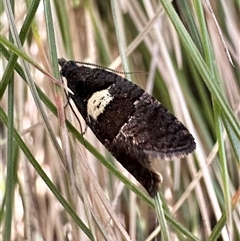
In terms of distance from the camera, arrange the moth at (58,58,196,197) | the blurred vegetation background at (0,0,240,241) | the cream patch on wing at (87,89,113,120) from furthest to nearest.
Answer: the blurred vegetation background at (0,0,240,241), the cream patch on wing at (87,89,113,120), the moth at (58,58,196,197)

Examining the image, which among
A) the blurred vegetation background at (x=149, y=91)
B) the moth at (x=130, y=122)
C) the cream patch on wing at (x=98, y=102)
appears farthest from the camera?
the blurred vegetation background at (x=149, y=91)

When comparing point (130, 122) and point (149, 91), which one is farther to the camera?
point (149, 91)

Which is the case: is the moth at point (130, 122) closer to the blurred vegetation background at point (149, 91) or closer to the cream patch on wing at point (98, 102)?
the cream patch on wing at point (98, 102)

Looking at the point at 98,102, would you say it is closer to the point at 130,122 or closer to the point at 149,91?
the point at 130,122

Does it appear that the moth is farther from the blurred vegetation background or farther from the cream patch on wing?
the blurred vegetation background

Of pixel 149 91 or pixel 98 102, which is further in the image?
pixel 149 91

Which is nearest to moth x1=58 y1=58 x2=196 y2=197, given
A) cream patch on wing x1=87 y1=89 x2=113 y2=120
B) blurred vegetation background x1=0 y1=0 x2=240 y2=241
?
cream patch on wing x1=87 y1=89 x2=113 y2=120

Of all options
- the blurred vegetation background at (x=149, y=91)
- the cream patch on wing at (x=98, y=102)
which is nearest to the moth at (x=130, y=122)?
the cream patch on wing at (x=98, y=102)

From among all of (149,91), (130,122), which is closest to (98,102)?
(130,122)
